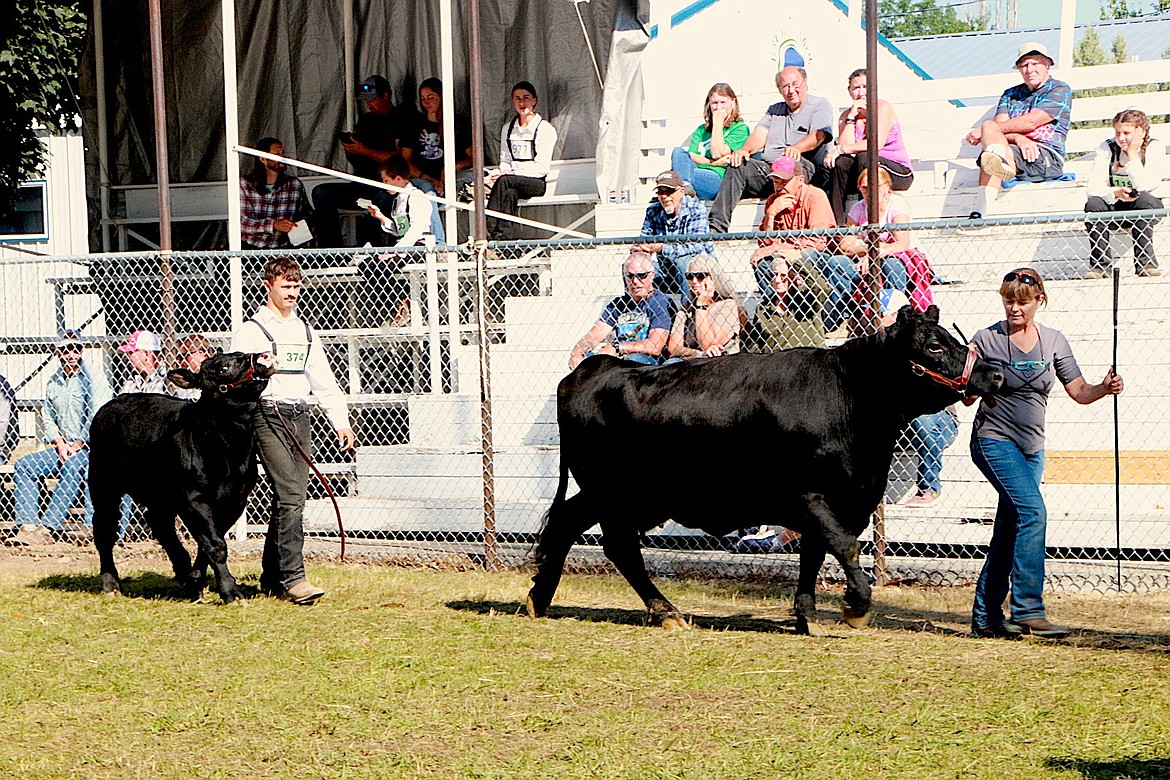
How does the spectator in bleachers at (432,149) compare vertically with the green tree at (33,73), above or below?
below

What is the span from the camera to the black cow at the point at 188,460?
7.83 metres

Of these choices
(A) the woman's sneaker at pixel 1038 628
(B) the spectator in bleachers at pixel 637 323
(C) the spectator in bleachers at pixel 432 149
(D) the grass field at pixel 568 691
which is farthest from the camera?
(C) the spectator in bleachers at pixel 432 149

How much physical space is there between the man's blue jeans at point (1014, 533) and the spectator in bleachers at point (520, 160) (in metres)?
6.40

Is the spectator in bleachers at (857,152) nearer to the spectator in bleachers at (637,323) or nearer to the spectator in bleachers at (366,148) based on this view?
the spectator in bleachers at (637,323)

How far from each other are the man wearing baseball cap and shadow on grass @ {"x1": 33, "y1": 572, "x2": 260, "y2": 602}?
1.41 meters

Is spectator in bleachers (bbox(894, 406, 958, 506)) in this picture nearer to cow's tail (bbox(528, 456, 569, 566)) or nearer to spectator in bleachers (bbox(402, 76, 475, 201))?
cow's tail (bbox(528, 456, 569, 566))

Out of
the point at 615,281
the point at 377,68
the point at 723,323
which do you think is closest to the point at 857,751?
the point at 723,323

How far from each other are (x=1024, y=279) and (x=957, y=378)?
0.62m

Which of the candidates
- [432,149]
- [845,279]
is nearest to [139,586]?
[845,279]

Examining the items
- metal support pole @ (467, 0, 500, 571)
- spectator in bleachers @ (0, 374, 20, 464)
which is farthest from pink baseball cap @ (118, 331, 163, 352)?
metal support pole @ (467, 0, 500, 571)

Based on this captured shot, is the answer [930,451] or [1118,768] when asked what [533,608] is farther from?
[1118,768]

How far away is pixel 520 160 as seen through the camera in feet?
42.0

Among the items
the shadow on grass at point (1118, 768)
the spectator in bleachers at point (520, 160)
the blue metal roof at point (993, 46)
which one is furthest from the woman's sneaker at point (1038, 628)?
the blue metal roof at point (993, 46)

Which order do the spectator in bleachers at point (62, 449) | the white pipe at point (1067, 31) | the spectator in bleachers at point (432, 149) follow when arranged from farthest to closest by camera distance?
the spectator in bleachers at point (432, 149) < the white pipe at point (1067, 31) < the spectator in bleachers at point (62, 449)
